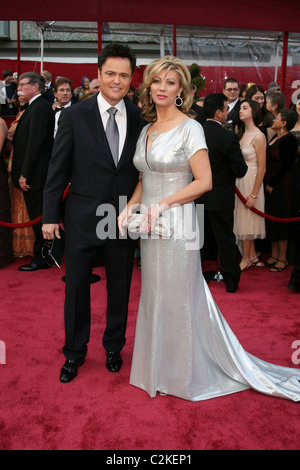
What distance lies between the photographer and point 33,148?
4.64 metres

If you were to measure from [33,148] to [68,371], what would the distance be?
257 centimetres

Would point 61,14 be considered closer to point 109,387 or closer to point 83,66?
point 109,387

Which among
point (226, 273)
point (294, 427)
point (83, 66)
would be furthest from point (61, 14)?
point (83, 66)

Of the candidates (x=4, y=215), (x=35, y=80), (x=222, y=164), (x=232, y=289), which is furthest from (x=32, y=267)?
(x=222, y=164)

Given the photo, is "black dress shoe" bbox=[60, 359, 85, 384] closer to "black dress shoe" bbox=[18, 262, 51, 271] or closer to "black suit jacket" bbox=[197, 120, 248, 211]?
"black suit jacket" bbox=[197, 120, 248, 211]

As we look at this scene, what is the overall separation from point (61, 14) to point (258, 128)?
2.91 m

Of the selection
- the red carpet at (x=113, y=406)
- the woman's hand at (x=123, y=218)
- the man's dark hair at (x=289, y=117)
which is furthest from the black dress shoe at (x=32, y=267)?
the man's dark hair at (x=289, y=117)

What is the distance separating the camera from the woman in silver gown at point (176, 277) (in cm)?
238

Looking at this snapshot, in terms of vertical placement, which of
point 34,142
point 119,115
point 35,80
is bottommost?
point 119,115

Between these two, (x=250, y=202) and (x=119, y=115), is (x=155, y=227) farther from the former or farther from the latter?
(x=250, y=202)

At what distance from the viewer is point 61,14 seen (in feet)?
19.4

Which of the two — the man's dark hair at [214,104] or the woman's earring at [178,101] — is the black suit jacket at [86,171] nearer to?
the woman's earring at [178,101]

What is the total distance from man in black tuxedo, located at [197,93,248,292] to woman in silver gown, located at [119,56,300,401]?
62.8 inches

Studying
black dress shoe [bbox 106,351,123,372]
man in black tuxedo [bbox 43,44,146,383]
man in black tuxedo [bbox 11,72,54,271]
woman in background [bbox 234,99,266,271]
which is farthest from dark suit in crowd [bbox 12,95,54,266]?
black dress shoe [bbox 106,351,123,372]
